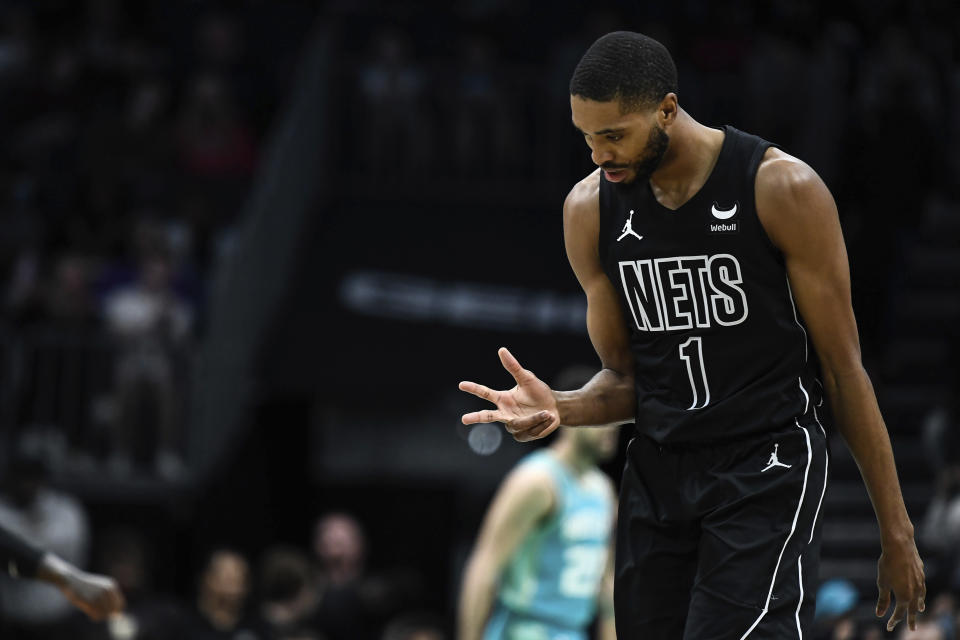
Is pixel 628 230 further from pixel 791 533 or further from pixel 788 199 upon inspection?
pixel 791 533

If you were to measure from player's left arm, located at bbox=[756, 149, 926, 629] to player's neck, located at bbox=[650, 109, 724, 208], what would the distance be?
0.54 ft

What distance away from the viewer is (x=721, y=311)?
14.3ft

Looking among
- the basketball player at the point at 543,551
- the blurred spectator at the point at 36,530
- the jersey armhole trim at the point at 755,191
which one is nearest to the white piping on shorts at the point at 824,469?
the jersey armhole trim at the point at 755,191

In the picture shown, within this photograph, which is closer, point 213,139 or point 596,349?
point 596,349

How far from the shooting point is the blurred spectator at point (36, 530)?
10.4 metres

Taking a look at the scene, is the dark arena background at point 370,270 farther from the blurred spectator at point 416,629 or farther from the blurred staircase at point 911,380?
the blurred spectator at point 416,629

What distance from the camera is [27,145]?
15.9 meters

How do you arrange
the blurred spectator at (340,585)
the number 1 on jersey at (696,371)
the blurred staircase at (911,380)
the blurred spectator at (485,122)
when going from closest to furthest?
the number 1 on jersey at (696,371) < the blurred spectator at (340,585) < the blurred staircase at (911,380) < the blurred spectator at (485,122)

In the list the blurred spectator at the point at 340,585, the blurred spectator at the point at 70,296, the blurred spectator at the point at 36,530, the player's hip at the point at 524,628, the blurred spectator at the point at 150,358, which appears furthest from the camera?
the blurred spectator at the point at 70,296

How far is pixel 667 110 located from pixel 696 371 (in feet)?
2.34

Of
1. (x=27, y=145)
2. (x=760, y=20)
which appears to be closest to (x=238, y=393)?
(x=27, y=145)

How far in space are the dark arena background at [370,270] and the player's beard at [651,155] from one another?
25.7 feet

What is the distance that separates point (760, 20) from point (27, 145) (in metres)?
7.30

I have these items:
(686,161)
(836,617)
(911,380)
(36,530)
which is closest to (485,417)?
(686,161)
